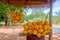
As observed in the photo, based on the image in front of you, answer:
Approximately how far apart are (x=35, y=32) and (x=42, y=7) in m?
0.61

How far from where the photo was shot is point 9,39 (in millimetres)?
4742

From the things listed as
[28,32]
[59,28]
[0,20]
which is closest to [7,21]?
[0,20]

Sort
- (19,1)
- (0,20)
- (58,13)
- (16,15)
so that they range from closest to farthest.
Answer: (19,1) < (16,15) < (58,13) < (0,20)

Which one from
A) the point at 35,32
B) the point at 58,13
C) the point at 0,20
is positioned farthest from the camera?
the point at 0,20

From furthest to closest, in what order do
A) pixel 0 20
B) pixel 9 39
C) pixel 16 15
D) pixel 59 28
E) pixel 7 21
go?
pixel 0 20 → pixel 7 21 → pixel 59 28 → pixel 9 39 → pixel 16 15

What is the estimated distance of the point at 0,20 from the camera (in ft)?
29.0

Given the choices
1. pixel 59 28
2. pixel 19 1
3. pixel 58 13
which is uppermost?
pixel 19 1

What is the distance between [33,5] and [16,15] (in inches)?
38.2

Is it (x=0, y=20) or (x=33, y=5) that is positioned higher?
(x=33, y=5)

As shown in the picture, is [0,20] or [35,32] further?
[0,20]

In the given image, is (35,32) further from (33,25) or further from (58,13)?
(58,13)

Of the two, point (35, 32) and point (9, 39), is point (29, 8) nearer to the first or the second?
point (35, 32)

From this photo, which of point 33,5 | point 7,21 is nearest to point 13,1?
point 33,5

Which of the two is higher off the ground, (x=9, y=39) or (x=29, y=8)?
(x=29, y=8)
